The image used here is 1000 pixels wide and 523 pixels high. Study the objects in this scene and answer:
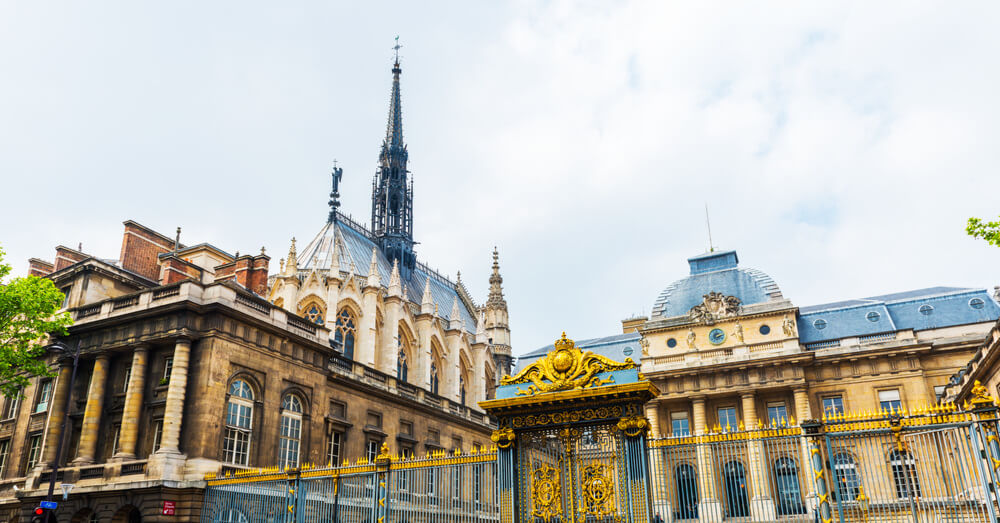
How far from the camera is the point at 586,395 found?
462 inches

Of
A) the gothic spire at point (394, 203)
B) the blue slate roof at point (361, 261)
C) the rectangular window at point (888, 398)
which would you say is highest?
the gothic spire at point (394, 203)

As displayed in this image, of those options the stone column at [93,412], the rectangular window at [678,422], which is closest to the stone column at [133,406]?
the stone column at [93,412]

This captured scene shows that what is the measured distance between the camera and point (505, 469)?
40.4ft

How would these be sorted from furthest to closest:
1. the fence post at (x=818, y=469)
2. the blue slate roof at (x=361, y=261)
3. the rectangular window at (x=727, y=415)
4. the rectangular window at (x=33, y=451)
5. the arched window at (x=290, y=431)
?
1. the blue slate roof at (x=361, y=261)
2. the rectangular window at (x=727, y=415)
3. the rectangular window at (x=33, y=451)
4. the arched window at (x=290, y=431)
5. the fence post at (x=818, y=469)

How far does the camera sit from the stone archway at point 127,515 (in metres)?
21.0

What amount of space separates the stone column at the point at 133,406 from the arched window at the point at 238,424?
2069 mm

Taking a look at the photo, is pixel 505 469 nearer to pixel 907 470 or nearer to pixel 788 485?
pixel 788 485

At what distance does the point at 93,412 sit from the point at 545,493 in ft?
60.6

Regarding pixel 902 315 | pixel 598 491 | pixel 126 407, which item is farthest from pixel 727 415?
pixel 126 407

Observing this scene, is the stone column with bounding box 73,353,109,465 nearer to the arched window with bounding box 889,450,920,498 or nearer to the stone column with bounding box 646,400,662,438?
the stone column with bounding box 646,400,662,438

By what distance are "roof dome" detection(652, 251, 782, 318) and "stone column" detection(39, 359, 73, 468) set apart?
26254mm

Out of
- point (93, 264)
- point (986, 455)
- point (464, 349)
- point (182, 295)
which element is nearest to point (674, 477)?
point (986, 455)

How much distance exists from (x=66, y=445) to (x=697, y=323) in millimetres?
26629

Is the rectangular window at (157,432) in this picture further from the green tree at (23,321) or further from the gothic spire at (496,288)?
the gothic spire at (496,288)
